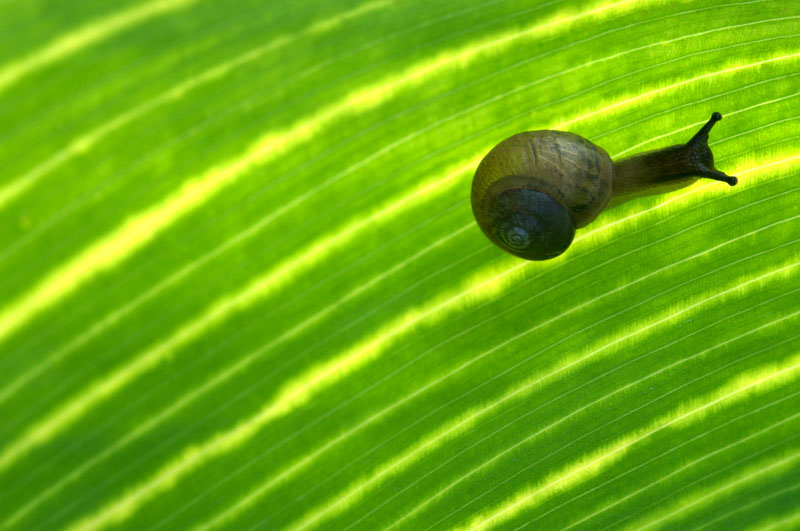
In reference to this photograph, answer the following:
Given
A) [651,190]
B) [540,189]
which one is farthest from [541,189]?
[651,190]

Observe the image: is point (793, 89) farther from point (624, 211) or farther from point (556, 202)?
point (556, 202)

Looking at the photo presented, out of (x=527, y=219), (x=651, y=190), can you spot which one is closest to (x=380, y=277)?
(x=527, y=219)

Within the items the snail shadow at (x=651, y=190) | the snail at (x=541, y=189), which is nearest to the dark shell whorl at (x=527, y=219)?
the snail at (x=541, y=189)

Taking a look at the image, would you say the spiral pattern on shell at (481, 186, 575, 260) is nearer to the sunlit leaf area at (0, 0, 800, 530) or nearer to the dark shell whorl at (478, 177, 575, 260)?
the dark shell whorl at (478, 177, 575, 260)

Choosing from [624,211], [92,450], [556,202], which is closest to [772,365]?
[624,211]

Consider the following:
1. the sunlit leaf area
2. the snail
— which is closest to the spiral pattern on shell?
the snail

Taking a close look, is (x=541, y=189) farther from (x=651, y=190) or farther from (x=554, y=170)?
(x=651, y=190)
